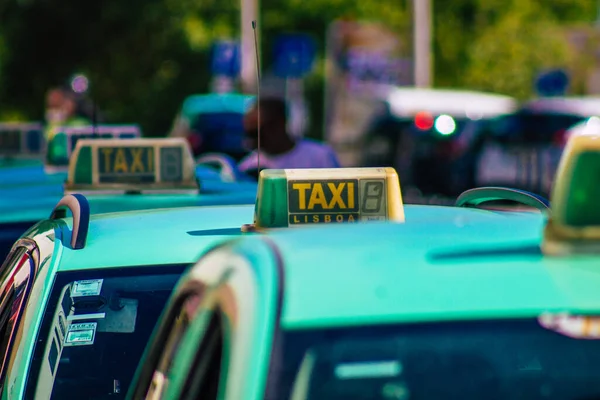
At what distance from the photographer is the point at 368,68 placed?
35188 millimetres

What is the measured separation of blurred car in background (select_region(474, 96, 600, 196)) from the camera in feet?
73.3

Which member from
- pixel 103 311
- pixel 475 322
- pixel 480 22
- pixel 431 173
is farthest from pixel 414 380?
pixel 480 22

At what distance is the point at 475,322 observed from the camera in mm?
2236

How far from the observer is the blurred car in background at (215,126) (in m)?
24.2

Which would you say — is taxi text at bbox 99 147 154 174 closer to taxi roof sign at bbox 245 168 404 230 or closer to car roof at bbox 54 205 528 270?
car roof at bbox 54 205 528 270

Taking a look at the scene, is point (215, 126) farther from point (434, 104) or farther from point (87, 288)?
point (87, 288)

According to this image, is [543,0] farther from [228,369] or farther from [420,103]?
[228,369]

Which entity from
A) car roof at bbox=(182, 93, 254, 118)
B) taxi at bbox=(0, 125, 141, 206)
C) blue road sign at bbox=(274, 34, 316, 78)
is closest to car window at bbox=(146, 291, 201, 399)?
taxi at bbox=(0, 125, 141, 206)

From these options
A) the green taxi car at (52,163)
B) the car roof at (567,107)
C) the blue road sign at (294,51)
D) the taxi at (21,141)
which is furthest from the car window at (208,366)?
the blue road sign at (294,51)

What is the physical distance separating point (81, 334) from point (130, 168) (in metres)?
2.33

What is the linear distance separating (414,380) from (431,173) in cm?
2035

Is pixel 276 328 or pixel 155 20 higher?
pixel 155 20

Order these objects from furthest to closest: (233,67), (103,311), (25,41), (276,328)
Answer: (25,41) → (233,67) → (103,311) → (276,328)

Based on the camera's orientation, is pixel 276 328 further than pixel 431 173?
No
